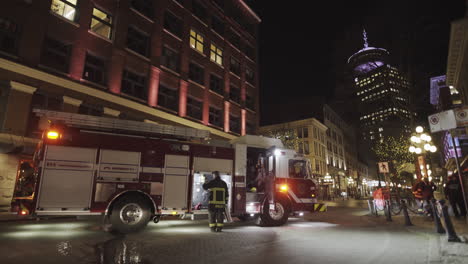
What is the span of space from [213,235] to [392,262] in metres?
4.57

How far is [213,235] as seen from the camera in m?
7.92

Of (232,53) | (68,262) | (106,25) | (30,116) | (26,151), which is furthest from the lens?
(232,53)

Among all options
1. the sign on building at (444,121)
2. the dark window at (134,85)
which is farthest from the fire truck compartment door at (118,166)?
the dark window at (134,85)

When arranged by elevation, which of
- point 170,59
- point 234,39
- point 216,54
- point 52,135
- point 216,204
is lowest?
point 216,204

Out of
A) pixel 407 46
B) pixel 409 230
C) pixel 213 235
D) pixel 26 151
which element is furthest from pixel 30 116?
pixel 407 46

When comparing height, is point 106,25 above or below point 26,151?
above

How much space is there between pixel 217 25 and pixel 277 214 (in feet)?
77.2

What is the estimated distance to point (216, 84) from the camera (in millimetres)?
27297

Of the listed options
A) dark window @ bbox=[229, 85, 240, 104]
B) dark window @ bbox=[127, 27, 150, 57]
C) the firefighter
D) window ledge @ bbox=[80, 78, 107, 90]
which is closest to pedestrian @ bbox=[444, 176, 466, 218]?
the firefighter

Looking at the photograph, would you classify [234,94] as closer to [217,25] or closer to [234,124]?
[234,124]

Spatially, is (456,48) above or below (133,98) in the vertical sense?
above

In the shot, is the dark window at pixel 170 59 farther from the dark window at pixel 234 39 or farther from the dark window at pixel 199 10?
the dark window at pixel 234 39

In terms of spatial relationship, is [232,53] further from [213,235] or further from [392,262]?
[392,262]

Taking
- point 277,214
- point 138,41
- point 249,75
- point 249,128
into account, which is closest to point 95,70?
point 138,41
